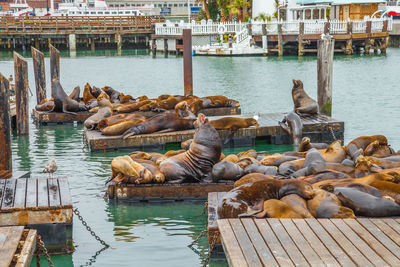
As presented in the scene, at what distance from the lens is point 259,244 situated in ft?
14.9

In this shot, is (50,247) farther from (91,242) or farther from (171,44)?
(171,44)

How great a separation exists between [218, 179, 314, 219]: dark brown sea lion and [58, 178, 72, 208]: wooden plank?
4.55 feet

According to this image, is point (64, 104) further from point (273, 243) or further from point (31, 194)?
point (273, 243)

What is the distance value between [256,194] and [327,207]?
62 centimetres

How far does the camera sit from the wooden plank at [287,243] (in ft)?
13.8

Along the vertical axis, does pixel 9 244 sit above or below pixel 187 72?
below

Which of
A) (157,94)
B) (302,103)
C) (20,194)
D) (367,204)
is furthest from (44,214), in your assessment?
(157,94)

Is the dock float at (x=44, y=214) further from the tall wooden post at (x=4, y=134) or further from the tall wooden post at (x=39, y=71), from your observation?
the tall wooden post at (x=39, y=71)

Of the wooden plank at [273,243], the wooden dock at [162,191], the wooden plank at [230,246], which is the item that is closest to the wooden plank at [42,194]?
the wooden dock at [162,191]

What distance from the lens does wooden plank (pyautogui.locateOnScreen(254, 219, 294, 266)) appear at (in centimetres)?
421

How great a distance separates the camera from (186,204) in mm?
7539

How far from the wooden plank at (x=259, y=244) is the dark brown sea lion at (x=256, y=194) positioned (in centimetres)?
34

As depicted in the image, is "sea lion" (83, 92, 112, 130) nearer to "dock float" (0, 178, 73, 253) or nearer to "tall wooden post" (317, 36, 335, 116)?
"tall wooden post" (317, 36, 335, 116)

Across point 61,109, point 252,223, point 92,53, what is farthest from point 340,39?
point 252,223
